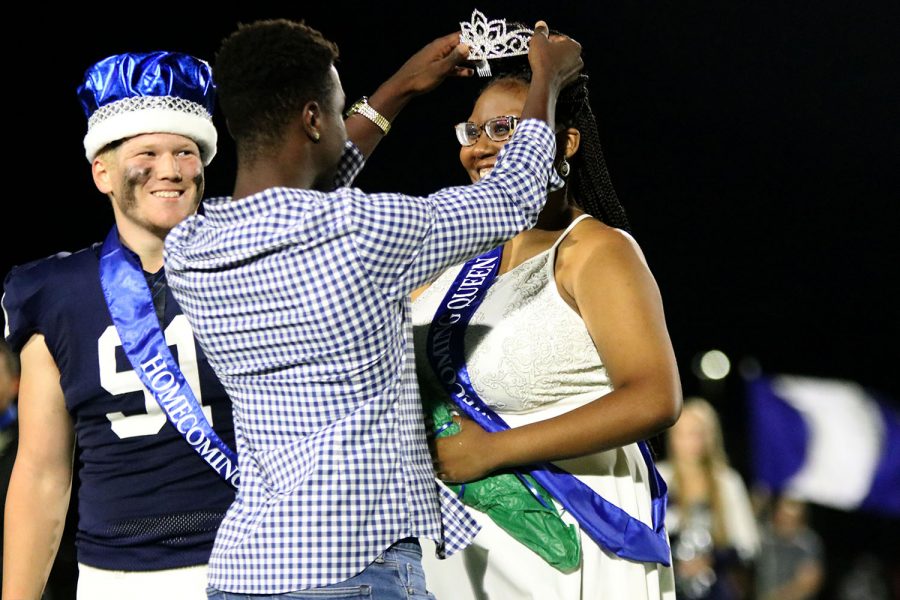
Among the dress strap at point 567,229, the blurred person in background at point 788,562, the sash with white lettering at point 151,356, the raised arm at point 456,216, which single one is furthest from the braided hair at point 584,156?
the blurred person in background at point 788,562

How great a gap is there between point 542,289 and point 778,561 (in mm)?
3812

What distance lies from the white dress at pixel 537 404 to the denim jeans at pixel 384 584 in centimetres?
34

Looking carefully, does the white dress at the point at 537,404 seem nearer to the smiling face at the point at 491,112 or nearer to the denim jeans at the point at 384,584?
the smiling face at the point at 491,112

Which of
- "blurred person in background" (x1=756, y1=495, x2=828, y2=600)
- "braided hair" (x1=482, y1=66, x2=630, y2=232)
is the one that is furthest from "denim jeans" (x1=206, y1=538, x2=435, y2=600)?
"blurred person in background" (x1=756, y1=495, x2=828, y2=600)

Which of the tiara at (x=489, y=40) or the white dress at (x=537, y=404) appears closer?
the white dress at (x=537, y=404)

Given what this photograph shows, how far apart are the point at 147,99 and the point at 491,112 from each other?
55 cm

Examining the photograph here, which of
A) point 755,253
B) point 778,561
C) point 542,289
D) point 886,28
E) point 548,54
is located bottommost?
point 778,561

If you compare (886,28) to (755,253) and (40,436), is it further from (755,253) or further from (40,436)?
(40,436)

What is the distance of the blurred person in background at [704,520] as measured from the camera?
464cm

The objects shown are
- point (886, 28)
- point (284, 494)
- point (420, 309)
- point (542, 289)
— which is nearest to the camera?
point (284, 494)

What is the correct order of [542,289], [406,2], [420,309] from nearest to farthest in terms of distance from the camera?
[542,289], [420,309], [406,2]

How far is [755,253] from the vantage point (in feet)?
21.1

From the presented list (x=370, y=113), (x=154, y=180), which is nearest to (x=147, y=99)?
(x=154, y=180)

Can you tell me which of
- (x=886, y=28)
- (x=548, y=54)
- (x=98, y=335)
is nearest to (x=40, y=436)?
(x=98, y=335)
